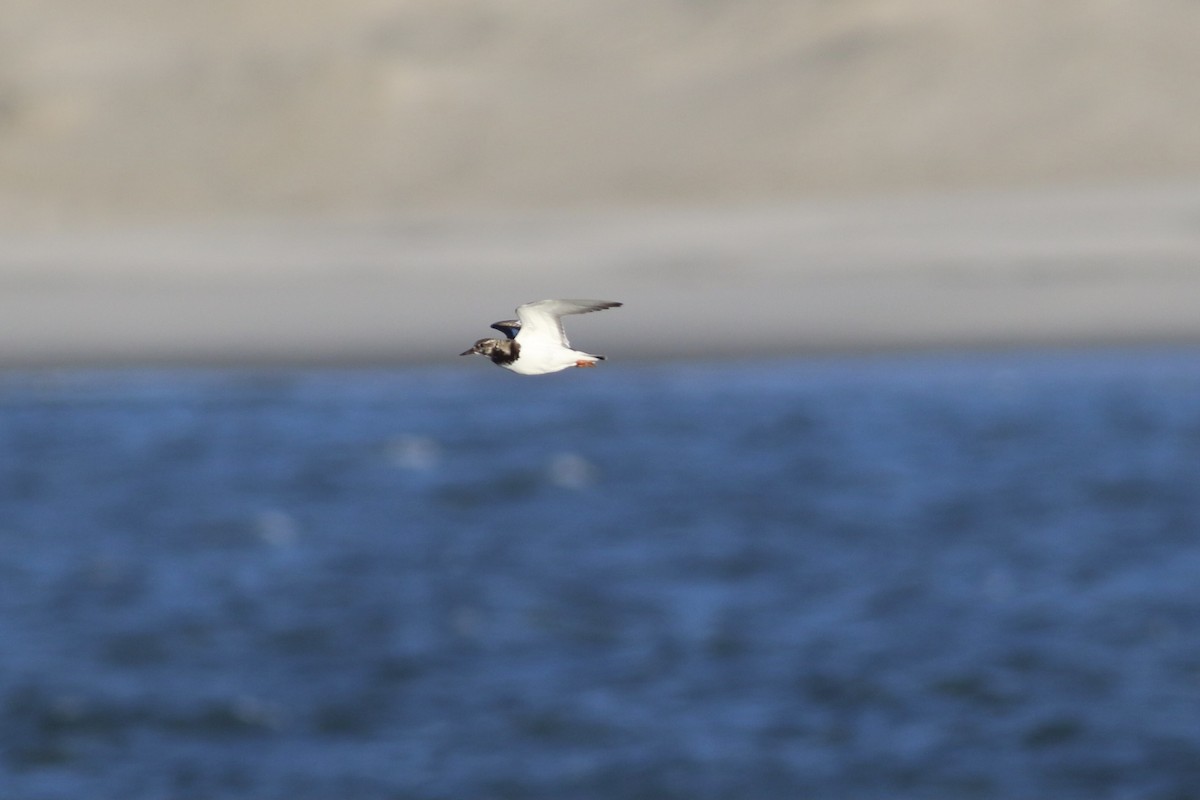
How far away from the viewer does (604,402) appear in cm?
4762

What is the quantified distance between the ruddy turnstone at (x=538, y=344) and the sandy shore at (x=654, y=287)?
90.5 ft

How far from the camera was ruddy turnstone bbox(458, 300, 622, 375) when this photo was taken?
26.9 ft

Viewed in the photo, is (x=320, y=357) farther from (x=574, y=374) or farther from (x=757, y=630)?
(x=757, y=630)

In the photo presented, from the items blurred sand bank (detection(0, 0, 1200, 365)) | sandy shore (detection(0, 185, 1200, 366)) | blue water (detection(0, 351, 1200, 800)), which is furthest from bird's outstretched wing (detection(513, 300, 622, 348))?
sandy shore (detection(0, 185, 1200, 366))

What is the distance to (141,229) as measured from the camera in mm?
51188

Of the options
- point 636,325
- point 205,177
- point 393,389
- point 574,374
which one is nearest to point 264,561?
point 636,325

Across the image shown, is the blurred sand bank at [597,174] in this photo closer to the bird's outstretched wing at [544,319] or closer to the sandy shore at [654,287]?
the sandy shore at [654,287]

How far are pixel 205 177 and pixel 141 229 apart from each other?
18.3 ft

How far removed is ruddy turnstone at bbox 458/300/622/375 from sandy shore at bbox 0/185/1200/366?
27.6m

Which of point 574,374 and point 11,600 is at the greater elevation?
point 574,374

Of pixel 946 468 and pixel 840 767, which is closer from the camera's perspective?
pixel 840 767

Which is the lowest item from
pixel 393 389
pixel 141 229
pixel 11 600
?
pixel 11 600

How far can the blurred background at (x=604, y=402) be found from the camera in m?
26.0

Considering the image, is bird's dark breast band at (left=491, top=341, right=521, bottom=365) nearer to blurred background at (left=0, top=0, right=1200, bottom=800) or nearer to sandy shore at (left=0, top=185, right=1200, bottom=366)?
blurred background at (left=0, top=0, right=1200, bottom=800)
